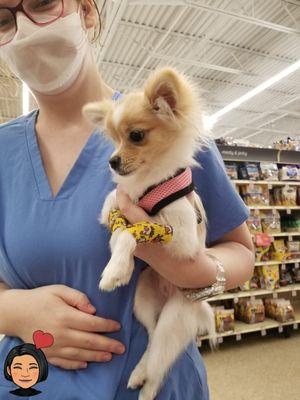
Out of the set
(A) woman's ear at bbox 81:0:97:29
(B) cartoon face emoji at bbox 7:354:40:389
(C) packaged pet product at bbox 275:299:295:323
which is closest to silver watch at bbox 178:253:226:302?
(B) cartoon face emoji at bbox 7:354:40:389

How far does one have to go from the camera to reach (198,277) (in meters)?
0.95

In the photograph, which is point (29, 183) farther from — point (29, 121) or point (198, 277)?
point (198, 277)

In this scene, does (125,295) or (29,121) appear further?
(29,121)

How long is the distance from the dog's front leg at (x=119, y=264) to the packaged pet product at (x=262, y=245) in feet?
12.8

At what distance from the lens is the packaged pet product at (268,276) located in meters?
4.68

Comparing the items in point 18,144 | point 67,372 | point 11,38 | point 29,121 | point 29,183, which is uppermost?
point 11,38

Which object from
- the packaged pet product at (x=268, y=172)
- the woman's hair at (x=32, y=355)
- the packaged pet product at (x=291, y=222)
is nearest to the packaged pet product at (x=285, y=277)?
the packaged pet product at (x=291, y=222)

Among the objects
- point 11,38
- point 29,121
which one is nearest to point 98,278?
point 29,121

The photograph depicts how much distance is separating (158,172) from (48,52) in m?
0.54

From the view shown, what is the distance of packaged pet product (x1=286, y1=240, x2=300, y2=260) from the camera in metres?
4.87

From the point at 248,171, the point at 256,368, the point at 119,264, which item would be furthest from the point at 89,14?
the point at 256,368

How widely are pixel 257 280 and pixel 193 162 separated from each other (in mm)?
4045

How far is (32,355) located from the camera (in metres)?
0.84

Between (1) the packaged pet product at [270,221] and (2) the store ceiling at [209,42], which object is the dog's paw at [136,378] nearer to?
(1) the packaged pet product at [270,221]
